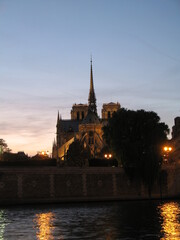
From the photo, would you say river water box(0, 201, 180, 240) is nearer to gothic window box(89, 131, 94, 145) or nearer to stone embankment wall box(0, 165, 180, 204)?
stone embankment wall box(0, 165, 180, 204)

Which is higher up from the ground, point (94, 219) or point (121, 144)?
point (121, 144)

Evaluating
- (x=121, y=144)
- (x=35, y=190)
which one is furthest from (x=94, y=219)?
(x=121, y=144)

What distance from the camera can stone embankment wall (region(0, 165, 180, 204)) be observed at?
67.3 meters

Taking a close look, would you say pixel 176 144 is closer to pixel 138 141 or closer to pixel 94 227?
pixel 138 141

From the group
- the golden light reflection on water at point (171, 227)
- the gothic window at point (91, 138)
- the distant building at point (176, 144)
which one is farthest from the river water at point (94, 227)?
the gothic window at point (91, 138)

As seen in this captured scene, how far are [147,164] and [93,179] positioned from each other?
8660 mm

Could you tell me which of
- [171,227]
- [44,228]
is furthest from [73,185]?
[171,227]

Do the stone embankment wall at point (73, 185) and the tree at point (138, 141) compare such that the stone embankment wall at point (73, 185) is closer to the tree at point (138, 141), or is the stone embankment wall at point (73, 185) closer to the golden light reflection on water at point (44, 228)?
the tree at point (138, 141)

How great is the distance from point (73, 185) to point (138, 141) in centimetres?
1241

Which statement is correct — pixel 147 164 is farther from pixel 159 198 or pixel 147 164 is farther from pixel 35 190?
pixel 35 190

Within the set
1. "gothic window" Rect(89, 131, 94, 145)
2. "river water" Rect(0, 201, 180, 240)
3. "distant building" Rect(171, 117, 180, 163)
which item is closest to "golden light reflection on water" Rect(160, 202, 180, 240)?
"river water" Rect(0, 201, 180, 240)

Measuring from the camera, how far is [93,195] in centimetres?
7206

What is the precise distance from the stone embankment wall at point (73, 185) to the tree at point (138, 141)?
92.4 inches

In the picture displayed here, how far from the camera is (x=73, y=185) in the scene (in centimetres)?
7125
